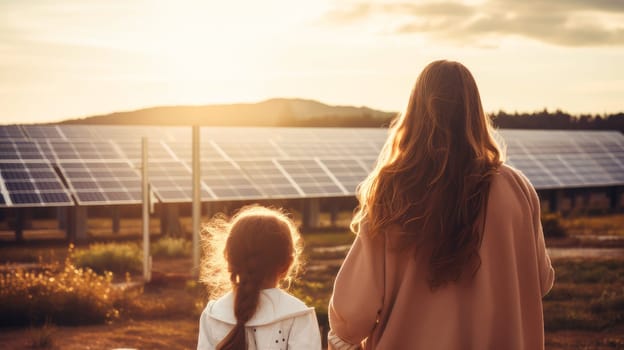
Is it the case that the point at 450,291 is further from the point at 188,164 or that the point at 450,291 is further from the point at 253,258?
the point at 188,164

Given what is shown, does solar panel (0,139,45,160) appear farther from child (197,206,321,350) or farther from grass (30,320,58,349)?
child (197,206,321,350)

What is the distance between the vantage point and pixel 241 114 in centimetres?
9781

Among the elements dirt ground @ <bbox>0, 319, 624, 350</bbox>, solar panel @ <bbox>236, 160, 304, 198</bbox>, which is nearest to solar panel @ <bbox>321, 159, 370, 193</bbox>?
solar panel @ <bbox>236, 160, 304, 198</bbox>

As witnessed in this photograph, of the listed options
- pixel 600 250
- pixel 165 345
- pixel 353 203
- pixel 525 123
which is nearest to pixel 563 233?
pixel 600 250

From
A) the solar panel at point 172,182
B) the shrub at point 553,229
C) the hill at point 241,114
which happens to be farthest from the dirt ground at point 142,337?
the hill at point 241,114

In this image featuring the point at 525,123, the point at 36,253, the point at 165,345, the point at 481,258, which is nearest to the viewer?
the point at 481,258

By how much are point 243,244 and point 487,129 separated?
1.01 metres

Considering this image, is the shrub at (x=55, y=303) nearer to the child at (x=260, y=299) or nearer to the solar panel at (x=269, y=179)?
the child at (x=260, y=299)

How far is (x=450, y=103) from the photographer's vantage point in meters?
3.16

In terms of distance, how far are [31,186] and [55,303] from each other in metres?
11.5

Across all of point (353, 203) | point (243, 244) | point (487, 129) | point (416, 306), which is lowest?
point (353, 203)

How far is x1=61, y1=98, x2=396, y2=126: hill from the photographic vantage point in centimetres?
8048

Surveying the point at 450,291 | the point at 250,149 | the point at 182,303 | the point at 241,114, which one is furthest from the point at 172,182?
the point at 241,114

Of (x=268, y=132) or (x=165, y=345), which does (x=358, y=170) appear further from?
(x=165, y=345)
